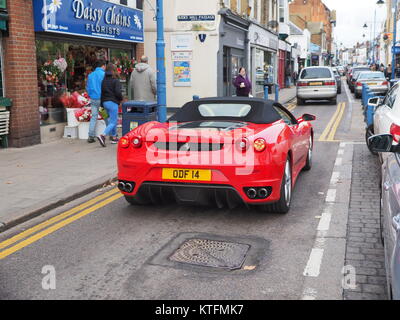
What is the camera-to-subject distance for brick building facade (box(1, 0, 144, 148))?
421 inches

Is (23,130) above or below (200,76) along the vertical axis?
below

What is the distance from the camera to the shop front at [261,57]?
28203mm

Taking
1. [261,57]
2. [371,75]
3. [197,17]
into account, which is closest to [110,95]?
[197,17]

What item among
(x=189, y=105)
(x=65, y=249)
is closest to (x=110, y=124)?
(x=189, y=105)

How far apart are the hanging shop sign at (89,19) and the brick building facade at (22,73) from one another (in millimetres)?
307

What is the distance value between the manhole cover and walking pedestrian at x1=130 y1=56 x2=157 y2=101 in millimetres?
8070

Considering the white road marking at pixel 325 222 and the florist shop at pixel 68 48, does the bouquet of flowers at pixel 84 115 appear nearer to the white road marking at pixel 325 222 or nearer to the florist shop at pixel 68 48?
the florist shop at pixel 68 48

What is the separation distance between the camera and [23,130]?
36.6 feet

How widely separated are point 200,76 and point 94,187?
45.7ft

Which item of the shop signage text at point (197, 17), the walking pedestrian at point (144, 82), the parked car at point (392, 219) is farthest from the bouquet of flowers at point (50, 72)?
the parked car at point (392, 219)

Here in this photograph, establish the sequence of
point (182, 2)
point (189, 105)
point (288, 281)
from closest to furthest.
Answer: point (288, 281) < point (189, 105) < point (182, 2)

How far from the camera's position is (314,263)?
444 cm

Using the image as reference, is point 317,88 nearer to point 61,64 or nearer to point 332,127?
point 332,127
